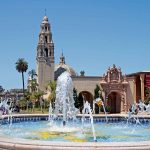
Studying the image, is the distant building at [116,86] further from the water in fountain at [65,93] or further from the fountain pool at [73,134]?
the fountain pool at [73,134]

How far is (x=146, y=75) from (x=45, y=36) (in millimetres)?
40874

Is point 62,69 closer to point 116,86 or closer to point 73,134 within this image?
point 116,86

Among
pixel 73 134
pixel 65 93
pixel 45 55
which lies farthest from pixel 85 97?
pixel 45 55

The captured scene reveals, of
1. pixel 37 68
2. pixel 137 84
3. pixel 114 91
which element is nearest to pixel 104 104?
pixel 114 91

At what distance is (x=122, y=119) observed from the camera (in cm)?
2605

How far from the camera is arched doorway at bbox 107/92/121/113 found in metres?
43.2

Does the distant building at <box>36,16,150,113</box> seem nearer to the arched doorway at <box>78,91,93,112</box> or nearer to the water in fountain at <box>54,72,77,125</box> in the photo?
the arched doorway at <box>78,91,93,112</box>

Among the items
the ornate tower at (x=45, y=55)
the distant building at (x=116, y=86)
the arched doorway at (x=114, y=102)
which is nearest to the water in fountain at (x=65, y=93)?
the distant building at (x=116, y=86)

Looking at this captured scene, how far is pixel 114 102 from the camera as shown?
44188 mm

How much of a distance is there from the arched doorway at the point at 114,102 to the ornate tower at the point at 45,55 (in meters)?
35.0

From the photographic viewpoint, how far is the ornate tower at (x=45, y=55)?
78250 millimetres

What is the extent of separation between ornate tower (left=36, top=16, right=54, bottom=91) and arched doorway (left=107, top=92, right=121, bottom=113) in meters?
35.0

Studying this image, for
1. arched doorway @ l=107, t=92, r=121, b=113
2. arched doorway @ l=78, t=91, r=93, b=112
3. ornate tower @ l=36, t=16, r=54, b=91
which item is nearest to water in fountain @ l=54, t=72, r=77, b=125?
arched doorway @ l=78, t=91, r=93, b=112

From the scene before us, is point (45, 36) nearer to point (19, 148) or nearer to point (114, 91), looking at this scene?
point (114, 91)
